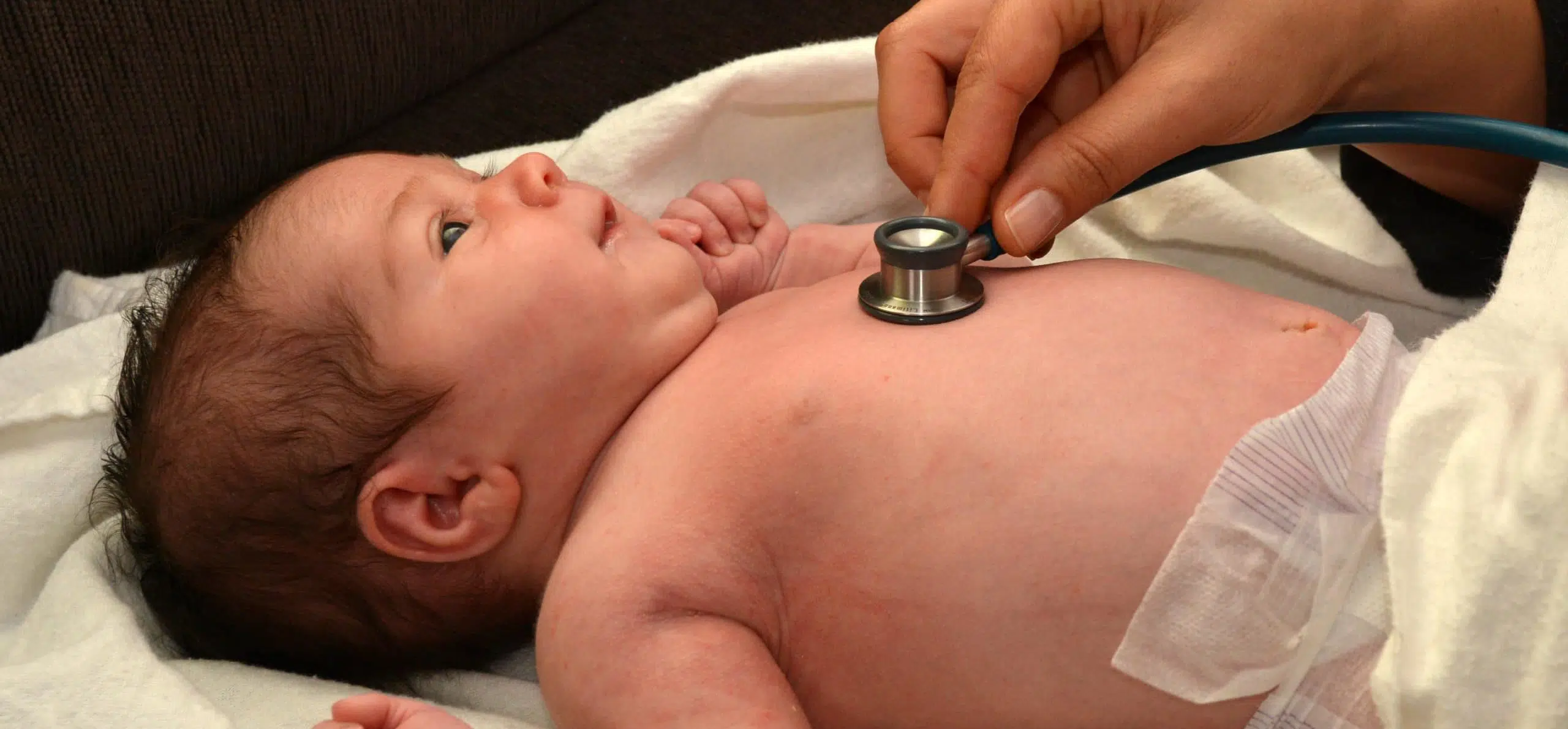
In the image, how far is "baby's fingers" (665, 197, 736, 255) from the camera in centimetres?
123

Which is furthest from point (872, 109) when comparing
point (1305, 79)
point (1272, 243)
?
point (1305, 79)

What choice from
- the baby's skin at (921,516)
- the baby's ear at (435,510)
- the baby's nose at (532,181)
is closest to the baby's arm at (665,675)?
the baby's skin at (921,516)

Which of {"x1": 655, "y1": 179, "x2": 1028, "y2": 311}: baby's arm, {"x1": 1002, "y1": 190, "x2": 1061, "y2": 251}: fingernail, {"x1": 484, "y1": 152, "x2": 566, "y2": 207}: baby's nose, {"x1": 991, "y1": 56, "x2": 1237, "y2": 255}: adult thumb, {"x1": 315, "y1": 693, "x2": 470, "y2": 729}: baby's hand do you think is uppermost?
{"x1": 991, "y1": 56, "x2": 1237, "y2": 255}: adult thumb

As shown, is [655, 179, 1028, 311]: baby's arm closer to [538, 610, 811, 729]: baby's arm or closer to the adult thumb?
the adult thumb

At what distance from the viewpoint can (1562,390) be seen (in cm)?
80

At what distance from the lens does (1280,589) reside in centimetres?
82

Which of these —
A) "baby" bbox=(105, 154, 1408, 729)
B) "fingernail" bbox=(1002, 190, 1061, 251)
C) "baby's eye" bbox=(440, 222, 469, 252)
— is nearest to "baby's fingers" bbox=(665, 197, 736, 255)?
"baby" bbox=(105, 154, 1408, 729)

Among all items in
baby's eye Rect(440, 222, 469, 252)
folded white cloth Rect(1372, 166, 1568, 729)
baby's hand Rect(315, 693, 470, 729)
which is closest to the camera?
folded white cloth Rect(1372, 166, 1568, 729)

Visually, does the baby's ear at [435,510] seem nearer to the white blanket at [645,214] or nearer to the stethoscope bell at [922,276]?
the white blanket at [645,214]

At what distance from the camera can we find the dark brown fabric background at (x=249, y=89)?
1.24 meters

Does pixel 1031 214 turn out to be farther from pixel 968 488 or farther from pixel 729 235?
pixel 729 235

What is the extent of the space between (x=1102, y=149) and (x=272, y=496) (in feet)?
Answer: 2.28

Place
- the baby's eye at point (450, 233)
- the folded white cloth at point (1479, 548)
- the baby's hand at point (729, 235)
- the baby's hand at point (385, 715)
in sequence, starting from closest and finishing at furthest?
the folded white cloth at point (1479, 548), the baby's hand at point (385, 715), the baby's eye at point (450, 233), the baby's hand at point (729, 235)

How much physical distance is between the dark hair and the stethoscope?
14.1 inches
